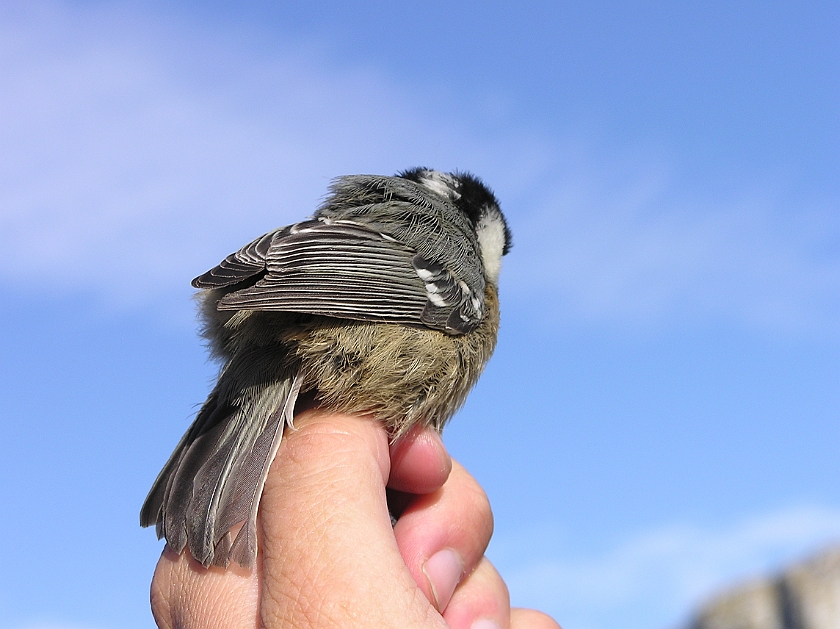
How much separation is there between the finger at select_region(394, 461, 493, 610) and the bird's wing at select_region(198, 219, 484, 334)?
25.7 inches

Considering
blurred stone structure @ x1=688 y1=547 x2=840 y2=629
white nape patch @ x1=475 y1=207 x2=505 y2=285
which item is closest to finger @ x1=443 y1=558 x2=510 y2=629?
white nape patch @ x1=475 y1=207 x2=505 y2=285

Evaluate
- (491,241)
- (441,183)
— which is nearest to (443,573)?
(491,241)

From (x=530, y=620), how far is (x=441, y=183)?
2.07 metres

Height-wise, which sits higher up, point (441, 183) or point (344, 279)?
point (441, 183)

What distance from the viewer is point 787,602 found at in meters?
8.52

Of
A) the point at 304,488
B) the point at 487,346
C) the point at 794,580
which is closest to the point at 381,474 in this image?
the point at 304,488

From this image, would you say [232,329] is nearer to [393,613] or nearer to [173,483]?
[173,483]

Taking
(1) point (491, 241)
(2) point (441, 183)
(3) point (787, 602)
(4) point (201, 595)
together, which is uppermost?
(2) point (441, 183)

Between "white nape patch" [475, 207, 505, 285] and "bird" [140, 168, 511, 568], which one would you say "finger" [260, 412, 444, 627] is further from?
"white nape patch" [475, 207, 505, 285]

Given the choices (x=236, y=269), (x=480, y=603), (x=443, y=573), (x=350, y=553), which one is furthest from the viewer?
(x=480, y=603)

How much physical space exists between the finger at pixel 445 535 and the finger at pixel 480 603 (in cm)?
5

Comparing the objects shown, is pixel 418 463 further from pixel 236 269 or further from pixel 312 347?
pixel 236 269

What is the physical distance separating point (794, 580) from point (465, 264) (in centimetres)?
713

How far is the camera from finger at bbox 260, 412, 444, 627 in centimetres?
209
